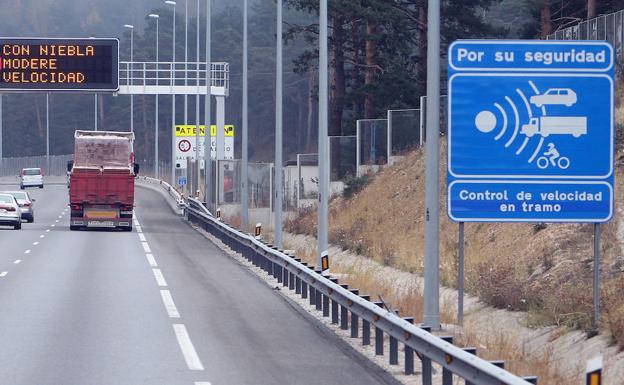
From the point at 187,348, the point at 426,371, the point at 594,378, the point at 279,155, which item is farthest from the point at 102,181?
the point at 594,378

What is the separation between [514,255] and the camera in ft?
88.0

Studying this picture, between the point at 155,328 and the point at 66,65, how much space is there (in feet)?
126

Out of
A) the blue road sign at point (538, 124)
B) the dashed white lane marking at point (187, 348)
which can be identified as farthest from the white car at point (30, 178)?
the blue road sign at point (538, 124)

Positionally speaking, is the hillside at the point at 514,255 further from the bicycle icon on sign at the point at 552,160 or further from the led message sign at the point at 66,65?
the led message sign at the point at 66,65

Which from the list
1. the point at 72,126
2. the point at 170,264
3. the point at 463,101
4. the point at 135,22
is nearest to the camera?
the point at 463,101

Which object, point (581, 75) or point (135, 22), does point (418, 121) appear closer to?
point (581, 75)

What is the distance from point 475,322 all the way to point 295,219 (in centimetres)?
3166

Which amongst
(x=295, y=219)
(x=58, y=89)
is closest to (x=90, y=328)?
(x=295, y=219)

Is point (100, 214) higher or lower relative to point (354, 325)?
lower

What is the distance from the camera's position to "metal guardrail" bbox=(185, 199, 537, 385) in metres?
11.8

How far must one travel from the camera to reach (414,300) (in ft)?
71.1

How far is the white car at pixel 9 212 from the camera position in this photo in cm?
5425

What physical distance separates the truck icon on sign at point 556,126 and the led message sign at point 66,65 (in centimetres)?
3921

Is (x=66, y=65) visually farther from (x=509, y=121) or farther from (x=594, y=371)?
(x=594, y=371)
